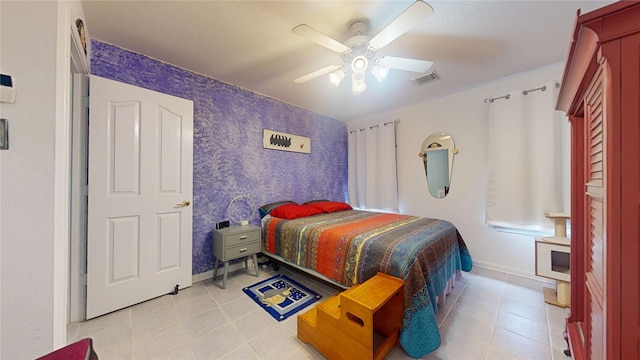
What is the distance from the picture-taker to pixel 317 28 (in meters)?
1.76

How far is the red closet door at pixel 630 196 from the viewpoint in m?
0.57

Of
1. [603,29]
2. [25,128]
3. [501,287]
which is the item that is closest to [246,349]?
[25,128]

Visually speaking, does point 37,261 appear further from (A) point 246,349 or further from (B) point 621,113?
(B) point 621,113

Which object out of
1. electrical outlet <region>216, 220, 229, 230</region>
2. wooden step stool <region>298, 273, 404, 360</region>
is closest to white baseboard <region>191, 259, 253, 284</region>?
electrical outlet <region>216, 220, 229, 230</region>

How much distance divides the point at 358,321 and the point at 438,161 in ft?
8.68

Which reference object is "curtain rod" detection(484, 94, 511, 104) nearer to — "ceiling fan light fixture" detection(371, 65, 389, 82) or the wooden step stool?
"ceiling fan light fixture" detection(371, 65, 389, 82)

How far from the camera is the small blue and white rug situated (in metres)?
1.92

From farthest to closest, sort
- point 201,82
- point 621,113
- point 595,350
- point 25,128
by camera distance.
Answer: point 201,82
point 25,128
point 595,350
point 621,113

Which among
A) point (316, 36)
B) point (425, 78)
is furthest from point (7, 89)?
point (425, 78)

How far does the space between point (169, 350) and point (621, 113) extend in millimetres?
2419

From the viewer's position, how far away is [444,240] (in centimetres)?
203

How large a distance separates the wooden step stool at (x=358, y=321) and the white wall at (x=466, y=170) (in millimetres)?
2058

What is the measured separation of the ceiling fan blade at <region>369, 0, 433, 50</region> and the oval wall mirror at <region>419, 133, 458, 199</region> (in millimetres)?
2128

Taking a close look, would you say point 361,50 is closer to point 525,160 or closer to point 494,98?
point 494,98
